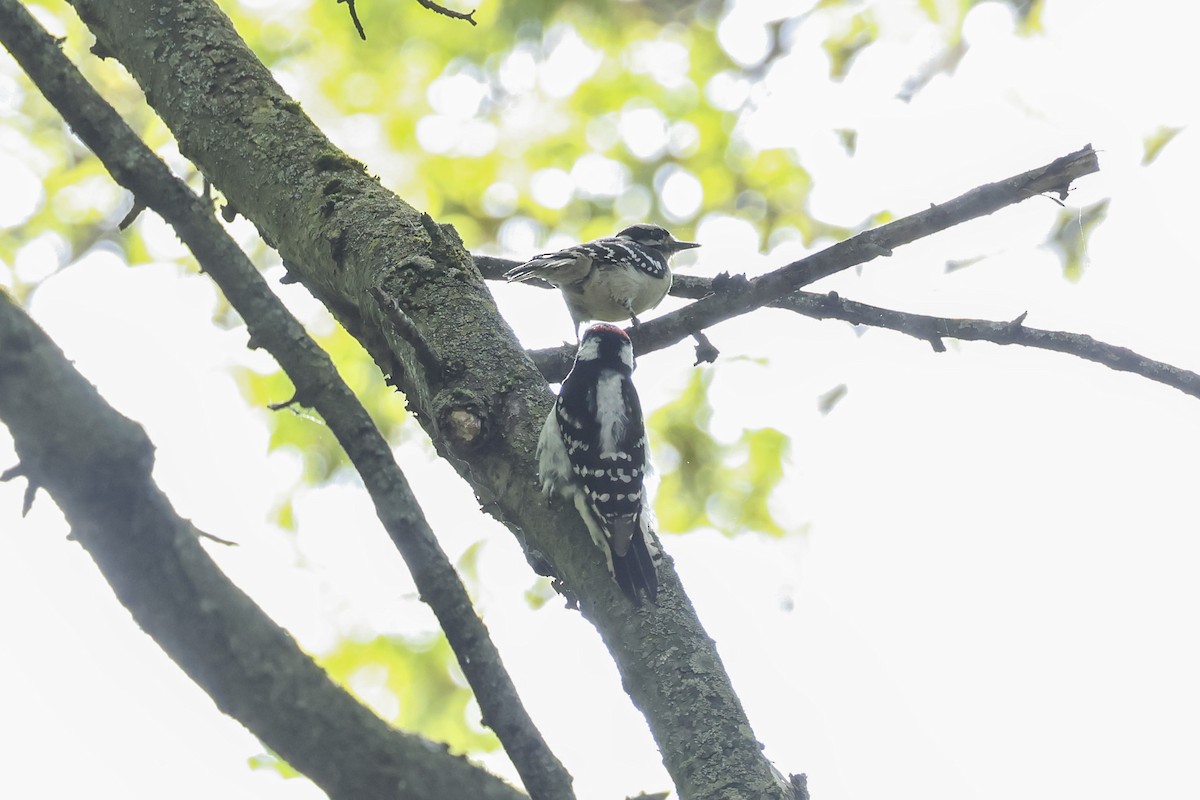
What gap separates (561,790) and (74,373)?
145 cm

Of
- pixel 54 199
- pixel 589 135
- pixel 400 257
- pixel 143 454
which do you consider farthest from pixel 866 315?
pixel 54 199

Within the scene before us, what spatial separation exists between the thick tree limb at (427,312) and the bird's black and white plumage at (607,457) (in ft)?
0.16

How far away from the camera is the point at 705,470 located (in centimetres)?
807

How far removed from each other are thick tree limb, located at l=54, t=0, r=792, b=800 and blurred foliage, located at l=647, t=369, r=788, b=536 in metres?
5.02

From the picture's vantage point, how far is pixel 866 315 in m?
3.34

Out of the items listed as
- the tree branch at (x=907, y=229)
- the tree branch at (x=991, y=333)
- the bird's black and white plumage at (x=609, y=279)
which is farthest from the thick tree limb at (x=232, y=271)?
the bird's black and white plumage at (x=609, y=279)

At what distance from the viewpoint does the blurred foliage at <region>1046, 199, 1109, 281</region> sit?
622 centimetres

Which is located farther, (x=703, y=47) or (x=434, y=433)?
(x=703, y=47)

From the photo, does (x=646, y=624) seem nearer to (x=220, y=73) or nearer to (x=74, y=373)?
(x=74, y=373)

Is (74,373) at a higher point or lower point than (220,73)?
lower

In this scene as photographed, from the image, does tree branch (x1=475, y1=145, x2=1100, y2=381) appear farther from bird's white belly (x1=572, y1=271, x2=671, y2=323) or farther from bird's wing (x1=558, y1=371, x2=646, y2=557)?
bird's white belly (x1=572, y1=271, x2=671, y2=323)

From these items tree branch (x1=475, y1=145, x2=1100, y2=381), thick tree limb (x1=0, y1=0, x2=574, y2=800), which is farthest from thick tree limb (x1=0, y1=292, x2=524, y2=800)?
tree branch (x1=475, y1=145, x2=1100, y2=381)

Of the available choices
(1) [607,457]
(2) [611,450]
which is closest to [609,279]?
(2) [611,450]

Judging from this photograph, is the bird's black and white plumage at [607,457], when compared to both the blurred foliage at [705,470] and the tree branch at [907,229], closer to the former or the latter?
the tree branch at [907,229]
